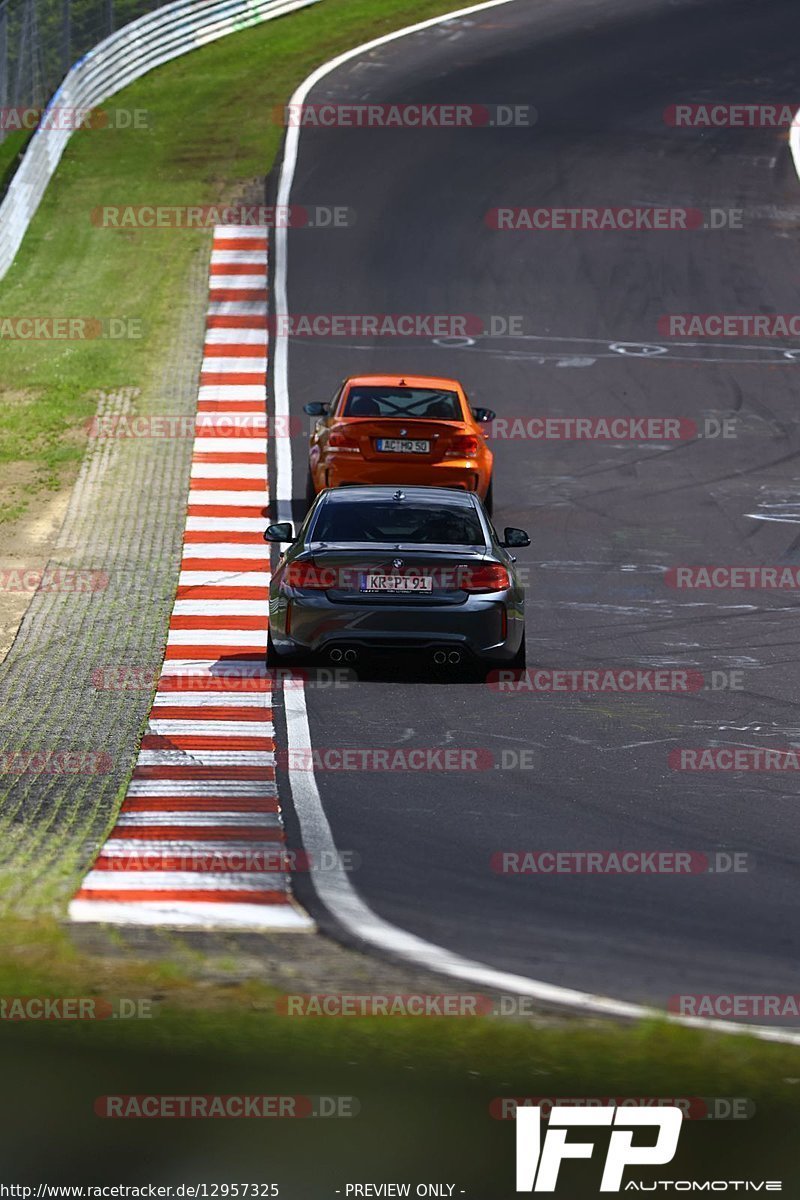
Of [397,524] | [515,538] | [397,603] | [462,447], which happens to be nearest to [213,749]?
[397,603]

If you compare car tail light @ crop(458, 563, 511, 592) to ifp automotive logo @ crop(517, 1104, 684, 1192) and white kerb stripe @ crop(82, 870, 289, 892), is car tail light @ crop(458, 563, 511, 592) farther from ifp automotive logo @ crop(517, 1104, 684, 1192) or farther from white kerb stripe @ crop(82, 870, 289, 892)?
ifp automotive logo @ crop(517, 1104, 684, 1192)

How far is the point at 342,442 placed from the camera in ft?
61.4

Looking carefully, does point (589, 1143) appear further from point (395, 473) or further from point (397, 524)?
point (395, 473)

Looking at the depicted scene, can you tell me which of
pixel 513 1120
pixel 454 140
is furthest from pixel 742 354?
pixel 513 1120

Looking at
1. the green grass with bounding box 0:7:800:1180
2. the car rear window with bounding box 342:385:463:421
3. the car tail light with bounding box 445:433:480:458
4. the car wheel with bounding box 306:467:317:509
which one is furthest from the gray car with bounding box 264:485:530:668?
the car rear window with bounding box 342:385:463:421

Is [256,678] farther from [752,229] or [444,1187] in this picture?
[752,229]

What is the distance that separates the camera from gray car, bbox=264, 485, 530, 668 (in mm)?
13359

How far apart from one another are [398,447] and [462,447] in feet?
2.26

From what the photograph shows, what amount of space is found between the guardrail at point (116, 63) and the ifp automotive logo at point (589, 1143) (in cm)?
2612

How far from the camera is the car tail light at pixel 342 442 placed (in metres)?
18.6

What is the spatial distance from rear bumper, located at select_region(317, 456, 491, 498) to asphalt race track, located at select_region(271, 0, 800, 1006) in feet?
3.52

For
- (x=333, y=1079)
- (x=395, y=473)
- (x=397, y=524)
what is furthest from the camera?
(x=395, y=473)

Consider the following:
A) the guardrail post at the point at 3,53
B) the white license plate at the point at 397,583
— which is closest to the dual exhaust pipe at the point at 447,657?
the white license plate at the point at 397,583

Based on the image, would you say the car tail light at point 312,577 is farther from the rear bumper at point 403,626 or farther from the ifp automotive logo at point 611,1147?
the ifp automotive logo at point 611,1147
